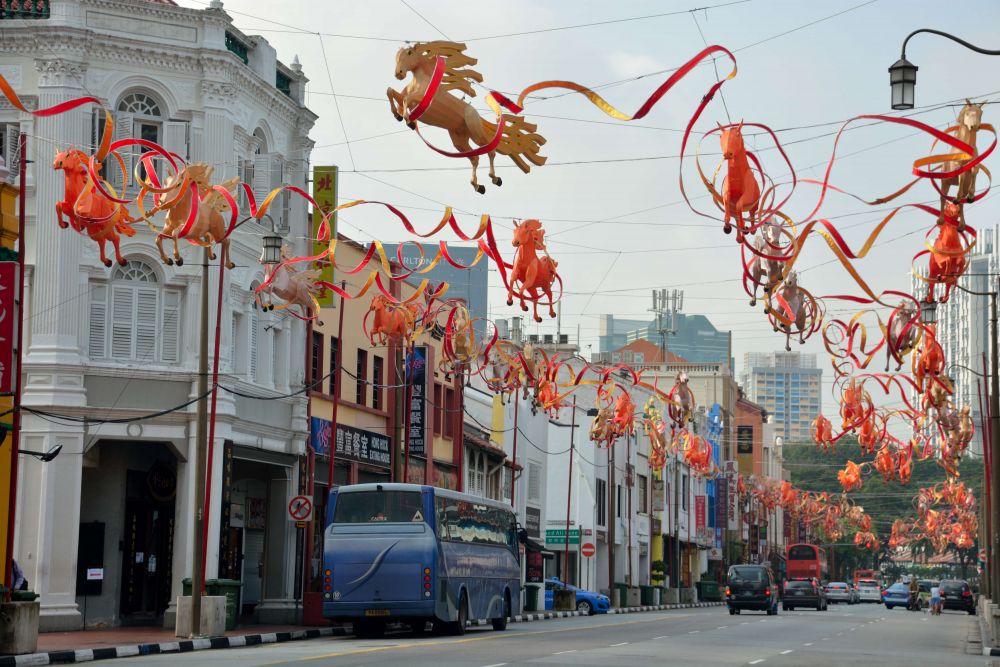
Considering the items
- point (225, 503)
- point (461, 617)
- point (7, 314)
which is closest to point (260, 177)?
point (225, 503)

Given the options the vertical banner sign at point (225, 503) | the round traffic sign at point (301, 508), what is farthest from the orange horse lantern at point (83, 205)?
the vertical banner sign at point (225, 503)

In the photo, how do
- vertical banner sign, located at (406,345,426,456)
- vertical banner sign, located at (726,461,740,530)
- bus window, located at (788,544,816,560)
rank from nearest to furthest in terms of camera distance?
vertical banner sign, located at (406,345,426,456), bus window, located at (788,544,816,560), vertical banner sign, located at (726,461,740,530)

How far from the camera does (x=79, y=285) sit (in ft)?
104

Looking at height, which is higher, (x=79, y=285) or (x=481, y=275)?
(x=481, y=275)

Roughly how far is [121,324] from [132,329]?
0.26 meters

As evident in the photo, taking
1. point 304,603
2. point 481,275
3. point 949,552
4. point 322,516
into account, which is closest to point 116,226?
point 304,603

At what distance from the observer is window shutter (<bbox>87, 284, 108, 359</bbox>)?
32.0 metres

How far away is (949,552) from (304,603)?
121 meters

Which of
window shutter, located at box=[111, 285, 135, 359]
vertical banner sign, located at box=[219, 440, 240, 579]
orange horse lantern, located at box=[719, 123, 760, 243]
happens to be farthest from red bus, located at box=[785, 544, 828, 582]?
orange horse lantern, located at box=[719, 123, 760, 243]

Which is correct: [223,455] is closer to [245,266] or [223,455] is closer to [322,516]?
[245,266]

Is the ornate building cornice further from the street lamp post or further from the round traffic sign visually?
the street lamp post

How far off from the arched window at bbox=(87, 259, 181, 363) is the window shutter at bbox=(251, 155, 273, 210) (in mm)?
4058

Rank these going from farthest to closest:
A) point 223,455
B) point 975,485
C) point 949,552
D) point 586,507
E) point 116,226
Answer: point 949,552 < point 975,485 < point 586,507 < point 223,455 < point 116,226

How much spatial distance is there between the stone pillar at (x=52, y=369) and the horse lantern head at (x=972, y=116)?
19.3 m
